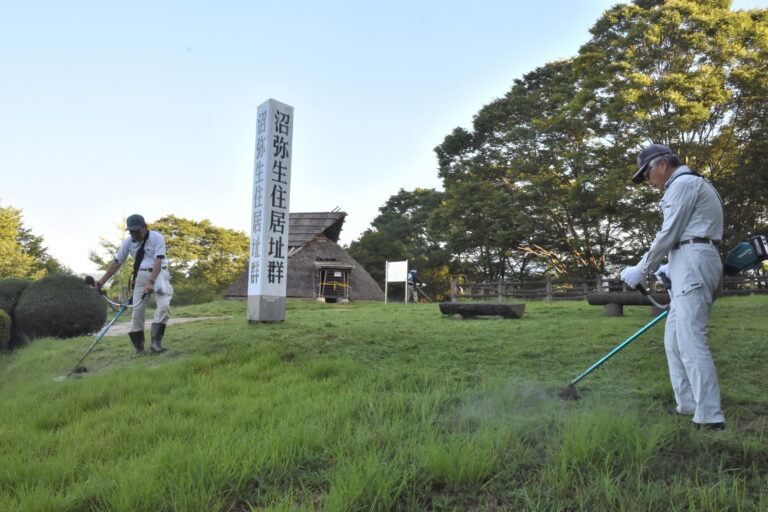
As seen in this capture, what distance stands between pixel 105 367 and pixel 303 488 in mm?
4639

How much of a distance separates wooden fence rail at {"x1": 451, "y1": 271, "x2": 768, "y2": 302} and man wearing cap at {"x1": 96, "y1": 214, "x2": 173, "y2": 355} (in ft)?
54.2

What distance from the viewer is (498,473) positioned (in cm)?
232

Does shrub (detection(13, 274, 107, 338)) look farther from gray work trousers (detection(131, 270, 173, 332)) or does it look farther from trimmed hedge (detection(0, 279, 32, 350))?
gray work trousers (detection(131, 270, 173, 332))

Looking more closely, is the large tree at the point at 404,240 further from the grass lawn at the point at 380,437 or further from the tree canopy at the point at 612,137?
the grass lawn at the point at 380,437

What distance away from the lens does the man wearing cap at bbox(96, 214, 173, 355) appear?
618cm

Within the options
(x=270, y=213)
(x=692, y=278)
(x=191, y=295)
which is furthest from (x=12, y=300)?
Answer: (x=191, y=295)

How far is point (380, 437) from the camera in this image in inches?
109

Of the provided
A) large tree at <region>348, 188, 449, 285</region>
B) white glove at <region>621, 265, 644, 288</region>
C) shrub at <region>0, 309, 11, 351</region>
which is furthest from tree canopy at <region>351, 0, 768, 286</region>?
shrub at <region>0, 309, 11, 351</region>

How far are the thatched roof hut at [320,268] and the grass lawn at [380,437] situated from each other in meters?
20.2

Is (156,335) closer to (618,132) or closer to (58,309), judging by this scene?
(58,309)

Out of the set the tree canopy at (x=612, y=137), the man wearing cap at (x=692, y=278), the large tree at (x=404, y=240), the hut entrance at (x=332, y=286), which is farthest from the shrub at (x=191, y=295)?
the man wearing cap at (x=692, y=278)

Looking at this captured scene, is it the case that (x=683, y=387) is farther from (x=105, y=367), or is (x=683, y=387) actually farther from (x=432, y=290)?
(x=432, y=290)

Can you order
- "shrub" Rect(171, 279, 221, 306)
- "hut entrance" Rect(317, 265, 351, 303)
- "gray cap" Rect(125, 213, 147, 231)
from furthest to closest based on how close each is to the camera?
"shrub" Rect(171, 279, 221, 306) < "hut entrance" Rect(317, 265, 351, 303) < "gray cap" Rect(125, 213, 147, 231)

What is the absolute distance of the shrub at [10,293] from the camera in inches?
428
